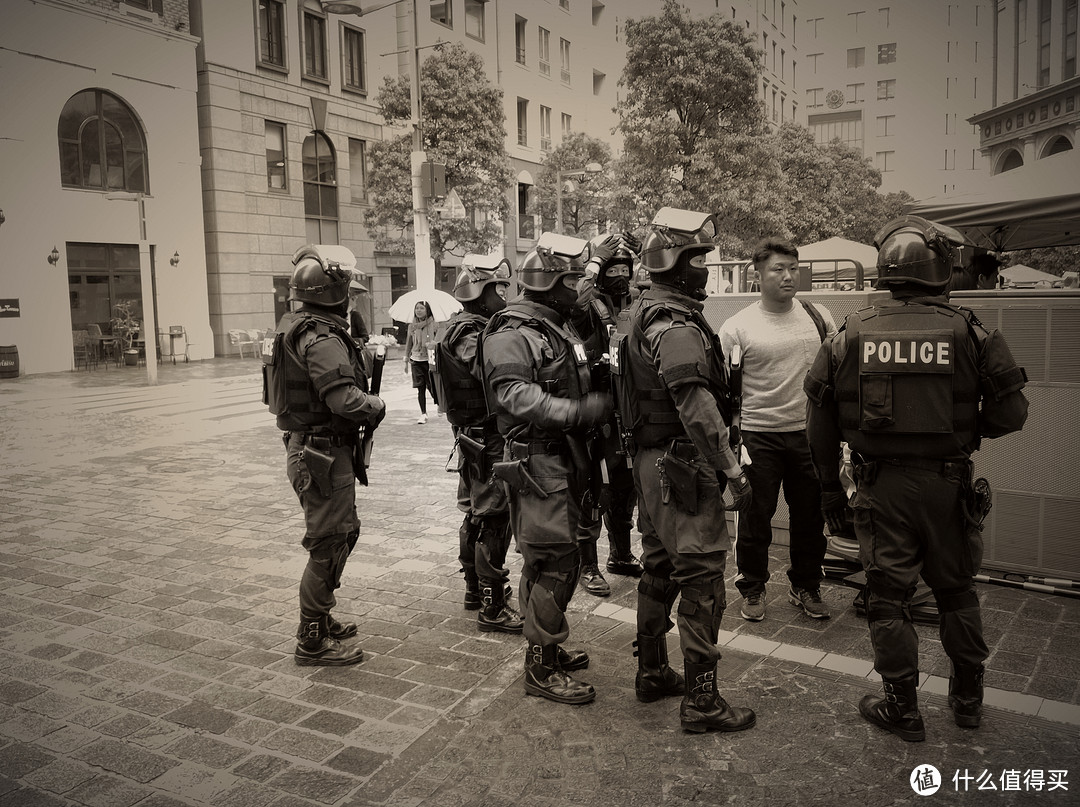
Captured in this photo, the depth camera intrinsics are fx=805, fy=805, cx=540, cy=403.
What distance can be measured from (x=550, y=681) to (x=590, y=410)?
125 centimetres

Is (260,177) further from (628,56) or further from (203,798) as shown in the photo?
(203,798)

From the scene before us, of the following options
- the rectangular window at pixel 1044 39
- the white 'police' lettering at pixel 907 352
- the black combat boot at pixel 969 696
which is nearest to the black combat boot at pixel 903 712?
the black combat boot at pixel 969 696

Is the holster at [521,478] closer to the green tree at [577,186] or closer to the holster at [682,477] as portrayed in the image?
the holster at [682,477]

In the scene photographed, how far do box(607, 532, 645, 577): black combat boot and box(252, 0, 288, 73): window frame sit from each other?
10.3m

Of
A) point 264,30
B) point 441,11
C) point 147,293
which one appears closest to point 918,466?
point 147,293

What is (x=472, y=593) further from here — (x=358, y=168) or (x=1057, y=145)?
(x=358, y=168)

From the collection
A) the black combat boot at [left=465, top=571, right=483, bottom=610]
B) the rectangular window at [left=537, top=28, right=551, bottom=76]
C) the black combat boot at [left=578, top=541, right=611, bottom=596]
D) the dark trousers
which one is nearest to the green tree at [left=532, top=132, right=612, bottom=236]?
the rectangular window at [left=537, top=28, right=551, bottom=76]

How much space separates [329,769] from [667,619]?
1530 mm

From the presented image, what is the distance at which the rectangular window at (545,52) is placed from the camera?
1571 cm

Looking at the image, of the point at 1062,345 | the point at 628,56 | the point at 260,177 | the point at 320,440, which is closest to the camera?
the point at 320,440

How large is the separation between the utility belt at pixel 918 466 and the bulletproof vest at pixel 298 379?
237cm

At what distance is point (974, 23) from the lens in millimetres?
8016

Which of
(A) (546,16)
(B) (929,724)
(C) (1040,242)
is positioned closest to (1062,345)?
(B) (929,724)

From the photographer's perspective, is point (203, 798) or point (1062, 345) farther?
point (1062, 345)
